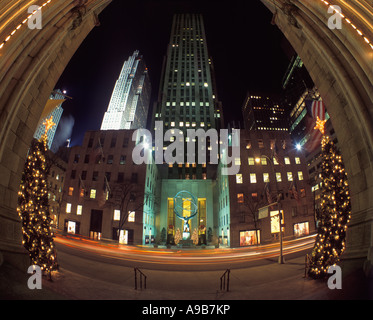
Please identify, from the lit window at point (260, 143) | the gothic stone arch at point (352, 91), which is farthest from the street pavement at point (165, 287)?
the lit window at point (260, 143)

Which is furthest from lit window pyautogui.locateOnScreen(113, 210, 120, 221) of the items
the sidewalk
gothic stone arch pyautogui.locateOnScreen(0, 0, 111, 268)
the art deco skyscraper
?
the art deco skyscraper

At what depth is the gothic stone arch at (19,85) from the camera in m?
5.71

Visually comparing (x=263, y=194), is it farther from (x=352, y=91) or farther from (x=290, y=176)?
(x=352, y=91)

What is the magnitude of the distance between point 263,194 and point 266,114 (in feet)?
476

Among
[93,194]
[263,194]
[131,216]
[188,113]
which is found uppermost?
[188,113]

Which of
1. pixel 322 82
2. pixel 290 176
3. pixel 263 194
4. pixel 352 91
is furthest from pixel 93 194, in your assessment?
pixel 290 176

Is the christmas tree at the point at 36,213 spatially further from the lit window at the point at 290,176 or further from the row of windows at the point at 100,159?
the lit window at the point at 290,176

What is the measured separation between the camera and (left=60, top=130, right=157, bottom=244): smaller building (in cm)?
2872

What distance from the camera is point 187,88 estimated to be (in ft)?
245

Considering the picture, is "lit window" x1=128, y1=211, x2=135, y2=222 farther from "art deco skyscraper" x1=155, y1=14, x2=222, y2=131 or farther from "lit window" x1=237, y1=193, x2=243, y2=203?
"art deco skyscraper" x1=155, y1=14, x2=222, y2=131

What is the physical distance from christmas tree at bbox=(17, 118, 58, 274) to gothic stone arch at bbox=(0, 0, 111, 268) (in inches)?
39.5

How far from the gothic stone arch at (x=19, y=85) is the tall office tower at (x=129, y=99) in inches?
4798
